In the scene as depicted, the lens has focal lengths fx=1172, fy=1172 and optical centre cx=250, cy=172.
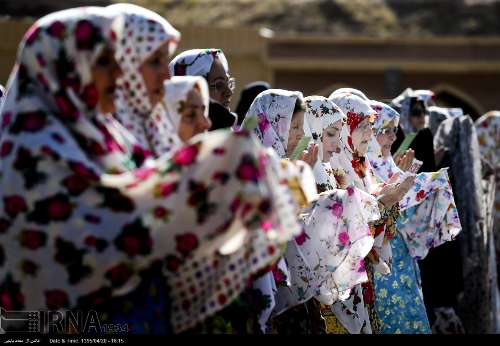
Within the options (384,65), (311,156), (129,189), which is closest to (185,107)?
(129,189)

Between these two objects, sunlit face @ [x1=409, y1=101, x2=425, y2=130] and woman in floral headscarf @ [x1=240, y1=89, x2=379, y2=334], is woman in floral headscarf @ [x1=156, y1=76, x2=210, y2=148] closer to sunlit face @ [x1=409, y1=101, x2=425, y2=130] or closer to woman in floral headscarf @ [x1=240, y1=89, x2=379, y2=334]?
woman in floral headscarf @ [x1=240, y1=89, x2=379, y2=334]

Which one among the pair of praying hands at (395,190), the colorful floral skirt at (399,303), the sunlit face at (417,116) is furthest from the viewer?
the sunlit face at (417,116)

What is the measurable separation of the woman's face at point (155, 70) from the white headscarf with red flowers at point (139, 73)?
15 millimetres

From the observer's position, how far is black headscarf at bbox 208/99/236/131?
5.44 m

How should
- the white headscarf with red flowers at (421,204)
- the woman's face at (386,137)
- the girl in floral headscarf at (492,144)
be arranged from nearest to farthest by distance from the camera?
the white headscarf with red flowers at (421,204) → the woman's face at (386,137) → the girl in floral headscarf at (492,144)

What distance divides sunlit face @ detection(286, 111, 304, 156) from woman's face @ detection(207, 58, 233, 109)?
354mm

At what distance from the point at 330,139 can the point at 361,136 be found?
0.66 meters

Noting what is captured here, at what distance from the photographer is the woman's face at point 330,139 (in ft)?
20.8

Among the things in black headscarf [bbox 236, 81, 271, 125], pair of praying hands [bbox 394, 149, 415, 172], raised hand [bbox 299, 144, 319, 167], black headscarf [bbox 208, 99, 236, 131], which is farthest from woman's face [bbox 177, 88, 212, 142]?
black headscarf [bbox 236, 81, 271, 125]

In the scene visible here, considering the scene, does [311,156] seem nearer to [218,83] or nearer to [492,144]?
[218,83]

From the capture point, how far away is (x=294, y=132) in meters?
5.88

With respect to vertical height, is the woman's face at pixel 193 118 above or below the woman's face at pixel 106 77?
below

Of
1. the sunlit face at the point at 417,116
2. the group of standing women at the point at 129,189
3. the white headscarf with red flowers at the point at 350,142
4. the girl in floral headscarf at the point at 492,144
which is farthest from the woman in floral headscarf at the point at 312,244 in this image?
the girl in floral headscarf at the point at 492,144

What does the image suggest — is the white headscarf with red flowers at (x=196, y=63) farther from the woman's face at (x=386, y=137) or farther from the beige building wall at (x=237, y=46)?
the beige building wall at (x=237, y=46)
